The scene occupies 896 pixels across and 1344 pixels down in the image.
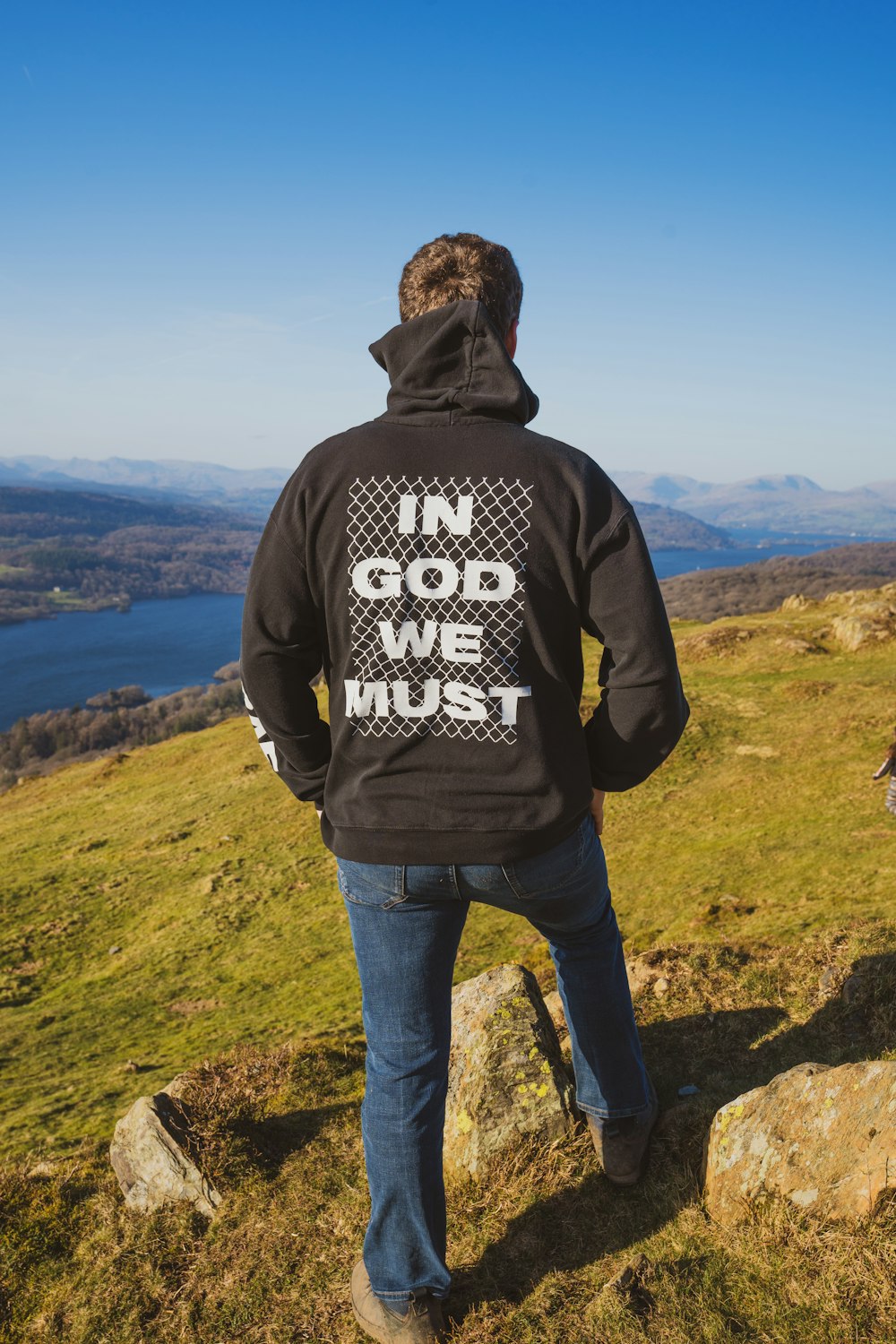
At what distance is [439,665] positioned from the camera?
3230 mm

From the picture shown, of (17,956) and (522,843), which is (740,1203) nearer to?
(522,843)

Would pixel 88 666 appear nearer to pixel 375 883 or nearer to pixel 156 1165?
pixel 156 1165

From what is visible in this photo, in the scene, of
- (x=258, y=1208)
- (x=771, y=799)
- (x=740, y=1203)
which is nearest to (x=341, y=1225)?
(x=258, y=1208)

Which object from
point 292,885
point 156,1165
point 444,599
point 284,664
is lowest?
point 292,885

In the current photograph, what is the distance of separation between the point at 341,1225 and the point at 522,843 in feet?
9.22

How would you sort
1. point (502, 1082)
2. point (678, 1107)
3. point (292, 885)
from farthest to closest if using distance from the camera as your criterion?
point (292, 885) < point (502, 1082) < point (678, 1107)

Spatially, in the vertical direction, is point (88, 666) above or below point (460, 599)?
below

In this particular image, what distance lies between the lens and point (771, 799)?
12305 mm

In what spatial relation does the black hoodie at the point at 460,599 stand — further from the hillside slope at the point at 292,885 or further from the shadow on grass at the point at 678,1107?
the hillside slope at the point at 292,885

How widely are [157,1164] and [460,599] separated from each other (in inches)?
162

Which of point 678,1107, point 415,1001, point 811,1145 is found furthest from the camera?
point 678,1107

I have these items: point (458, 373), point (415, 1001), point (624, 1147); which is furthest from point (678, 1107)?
point (458, 373)

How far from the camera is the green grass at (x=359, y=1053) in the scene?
3770mm

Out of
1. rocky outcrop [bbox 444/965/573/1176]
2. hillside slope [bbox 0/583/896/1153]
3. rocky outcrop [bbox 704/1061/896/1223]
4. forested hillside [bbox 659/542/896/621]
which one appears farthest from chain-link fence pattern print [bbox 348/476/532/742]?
forested hillside [bbox 659/542/896/621]
